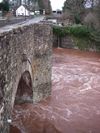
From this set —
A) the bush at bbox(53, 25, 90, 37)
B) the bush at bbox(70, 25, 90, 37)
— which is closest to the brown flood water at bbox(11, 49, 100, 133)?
the bush at bbox(70, 25, 90, 37)

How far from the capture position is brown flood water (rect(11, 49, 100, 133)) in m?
12.6

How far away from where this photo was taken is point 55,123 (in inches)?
510

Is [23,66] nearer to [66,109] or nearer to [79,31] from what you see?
[66,109]

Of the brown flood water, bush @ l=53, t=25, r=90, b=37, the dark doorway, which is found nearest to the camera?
the brown flood water

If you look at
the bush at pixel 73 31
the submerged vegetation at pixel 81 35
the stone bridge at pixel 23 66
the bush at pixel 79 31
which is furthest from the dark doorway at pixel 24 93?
the bush at pixel 73 31

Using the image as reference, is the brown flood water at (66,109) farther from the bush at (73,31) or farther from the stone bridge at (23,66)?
the bush at (73,31)

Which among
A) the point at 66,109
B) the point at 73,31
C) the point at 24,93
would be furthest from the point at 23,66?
the point at 73,31

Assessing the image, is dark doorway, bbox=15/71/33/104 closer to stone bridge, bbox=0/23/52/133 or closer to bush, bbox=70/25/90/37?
stone bridge, bbox=0/23/52/133

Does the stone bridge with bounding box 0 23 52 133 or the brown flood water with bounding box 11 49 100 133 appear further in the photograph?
the brown flood water with bounding box 11 49 100 133

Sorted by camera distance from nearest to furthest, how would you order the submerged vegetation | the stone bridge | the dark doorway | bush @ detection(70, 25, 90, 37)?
the stone bridge < the dark doorway < the submerged vegetation < bush @ detection(70, 25, 90, 37)

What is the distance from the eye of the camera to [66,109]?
572 inches

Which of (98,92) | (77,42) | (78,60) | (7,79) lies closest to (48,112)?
(98,92)

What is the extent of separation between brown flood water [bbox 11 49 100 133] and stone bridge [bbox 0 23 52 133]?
24.2 inches

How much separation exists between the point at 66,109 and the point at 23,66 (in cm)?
457
